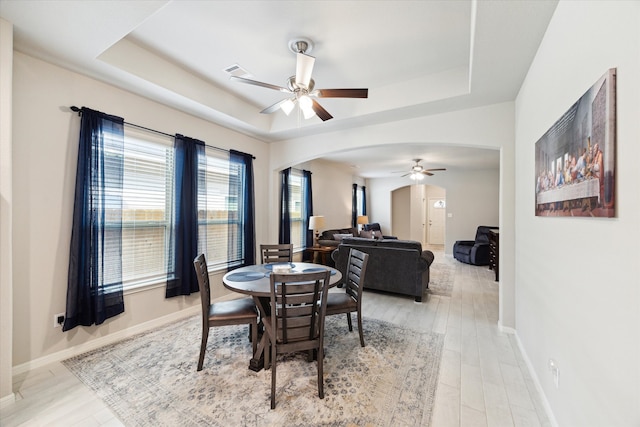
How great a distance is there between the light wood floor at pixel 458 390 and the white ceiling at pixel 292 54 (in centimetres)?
269

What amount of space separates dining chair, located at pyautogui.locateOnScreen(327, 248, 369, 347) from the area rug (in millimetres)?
381

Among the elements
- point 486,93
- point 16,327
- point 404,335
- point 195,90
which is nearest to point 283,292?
point 404,335

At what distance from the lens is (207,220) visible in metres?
3.78

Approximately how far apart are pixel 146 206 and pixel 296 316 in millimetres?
2372

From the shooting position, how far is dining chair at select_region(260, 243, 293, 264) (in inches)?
141

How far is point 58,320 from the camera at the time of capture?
241 centimetres

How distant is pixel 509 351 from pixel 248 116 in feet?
14.1

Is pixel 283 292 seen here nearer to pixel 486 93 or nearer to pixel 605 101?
pixel 605 101

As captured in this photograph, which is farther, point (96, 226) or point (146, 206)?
point (146, 206)

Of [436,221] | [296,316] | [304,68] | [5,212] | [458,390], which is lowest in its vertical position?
[458,390]

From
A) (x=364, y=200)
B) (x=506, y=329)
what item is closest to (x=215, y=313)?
(x=506, y=329)

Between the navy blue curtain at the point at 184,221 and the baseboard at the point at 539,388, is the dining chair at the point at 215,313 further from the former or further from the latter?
the baseboard at the point at 539,388

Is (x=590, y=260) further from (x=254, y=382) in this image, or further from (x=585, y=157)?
(x=254, y=382)

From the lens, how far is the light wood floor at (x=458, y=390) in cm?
174
